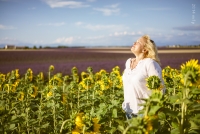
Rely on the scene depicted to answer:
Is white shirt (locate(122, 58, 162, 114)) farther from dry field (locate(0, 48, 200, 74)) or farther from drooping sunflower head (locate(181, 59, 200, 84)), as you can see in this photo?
dry field (locate(0, 48, 200, 74))

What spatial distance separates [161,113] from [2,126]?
1.60m

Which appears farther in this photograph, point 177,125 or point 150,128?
point 177,125

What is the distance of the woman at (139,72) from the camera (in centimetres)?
312

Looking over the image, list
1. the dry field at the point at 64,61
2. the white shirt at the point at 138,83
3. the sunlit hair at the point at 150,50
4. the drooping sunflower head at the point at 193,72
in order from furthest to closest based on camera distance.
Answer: the dry field at the point at 64,61
the sunlit hair at the point at 150,50
the white shirt at the point at 138,83
the drooping sunflower head at the point at 193,72

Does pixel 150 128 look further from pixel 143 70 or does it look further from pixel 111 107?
pixel 143 70

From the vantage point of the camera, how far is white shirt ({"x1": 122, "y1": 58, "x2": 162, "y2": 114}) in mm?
3098

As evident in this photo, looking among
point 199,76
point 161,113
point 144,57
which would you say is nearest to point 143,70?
point 144,57

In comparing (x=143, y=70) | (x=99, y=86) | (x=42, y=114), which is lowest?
(x=42, y=114)

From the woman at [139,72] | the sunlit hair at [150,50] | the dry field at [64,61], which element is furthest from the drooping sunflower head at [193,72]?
the dry field at [64,61]

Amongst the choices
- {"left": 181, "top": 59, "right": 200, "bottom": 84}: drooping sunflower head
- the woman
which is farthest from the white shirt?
{"left": 181, "top": 59, "right": 200, "bottom": 84}: drooping sunflower head

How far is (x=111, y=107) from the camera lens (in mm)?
2895

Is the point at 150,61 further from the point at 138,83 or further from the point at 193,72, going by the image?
the point at 193,72

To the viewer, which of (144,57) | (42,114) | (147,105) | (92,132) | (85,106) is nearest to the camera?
(147,105)

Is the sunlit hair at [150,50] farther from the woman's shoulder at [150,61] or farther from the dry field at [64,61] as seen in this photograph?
the dry field at [64,61]
